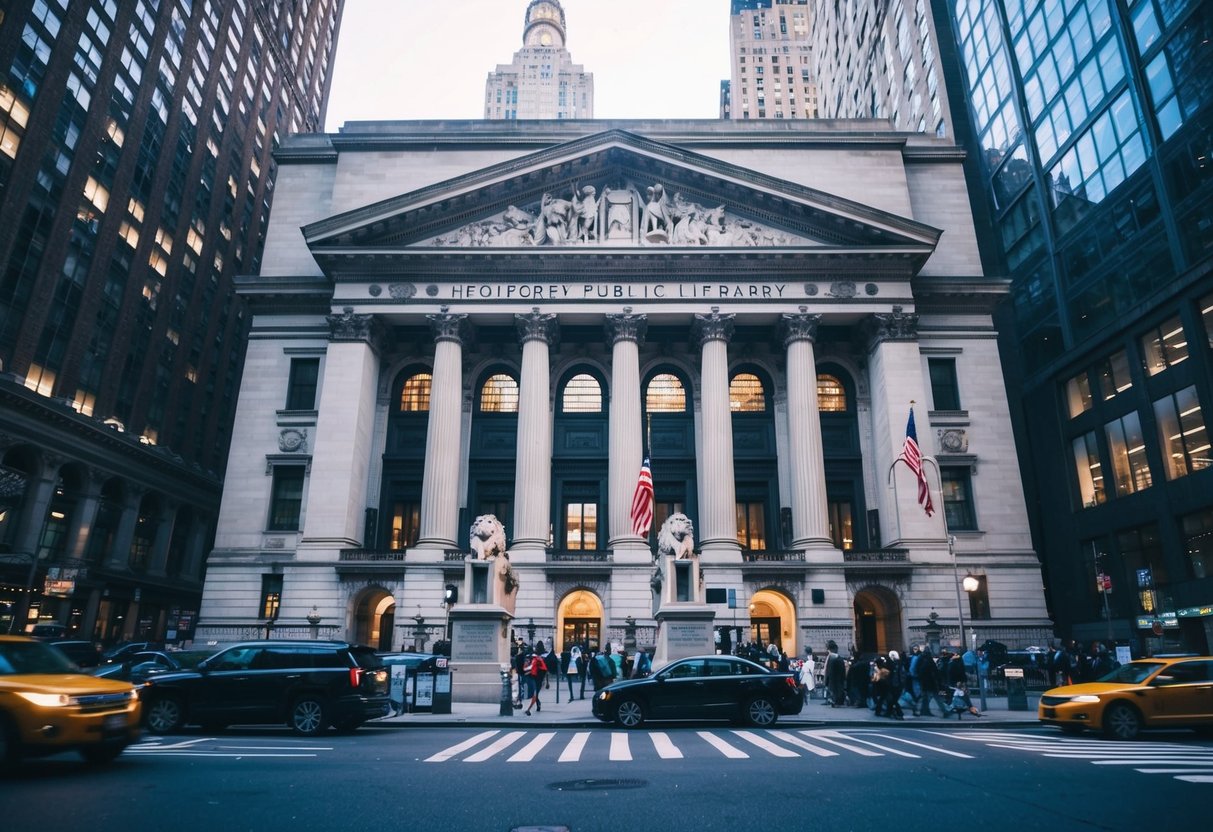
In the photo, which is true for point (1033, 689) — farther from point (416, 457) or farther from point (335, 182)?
point (335, 182)

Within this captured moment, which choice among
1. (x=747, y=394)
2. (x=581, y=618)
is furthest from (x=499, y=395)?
(x=747, y=394)

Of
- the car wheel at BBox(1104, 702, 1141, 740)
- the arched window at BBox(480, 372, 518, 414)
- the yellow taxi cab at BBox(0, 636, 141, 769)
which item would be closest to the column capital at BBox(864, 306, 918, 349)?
the arched window at BBox(480, 372, 518, 414)

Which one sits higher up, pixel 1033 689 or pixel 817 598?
pixel 817 598

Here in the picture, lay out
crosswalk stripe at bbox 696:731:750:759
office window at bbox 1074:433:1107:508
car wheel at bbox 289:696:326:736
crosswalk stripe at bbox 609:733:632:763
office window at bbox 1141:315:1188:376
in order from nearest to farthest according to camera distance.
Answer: crosswalk stripe at bbox 609:733:632:763, crosswalk stripe at bbox 696:731:750:759, car wheel at bbox 289:696:326:736, office window at bbox 1141:315:1188:376, office window at bbox 1074:433:1107:508

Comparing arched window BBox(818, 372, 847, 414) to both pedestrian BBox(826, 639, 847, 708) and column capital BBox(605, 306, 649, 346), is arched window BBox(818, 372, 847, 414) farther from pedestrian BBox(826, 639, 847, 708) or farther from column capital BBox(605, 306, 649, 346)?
pedestrian BBox(826, 639, 847, 708)

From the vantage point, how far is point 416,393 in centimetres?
4256

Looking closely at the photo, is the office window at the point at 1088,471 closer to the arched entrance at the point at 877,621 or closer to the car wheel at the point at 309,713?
the arched entrance at the point at 877,621

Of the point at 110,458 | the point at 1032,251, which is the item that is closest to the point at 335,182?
the point at 110,458

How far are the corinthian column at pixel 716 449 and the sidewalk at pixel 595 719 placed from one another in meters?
13.3

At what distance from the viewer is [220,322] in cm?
6662

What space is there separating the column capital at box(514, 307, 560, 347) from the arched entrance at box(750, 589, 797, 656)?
16.2 m

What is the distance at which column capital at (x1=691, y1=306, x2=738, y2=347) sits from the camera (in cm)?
3866

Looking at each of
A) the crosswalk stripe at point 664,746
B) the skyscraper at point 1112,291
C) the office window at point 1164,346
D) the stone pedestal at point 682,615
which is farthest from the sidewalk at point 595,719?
the office window at point 1164,346

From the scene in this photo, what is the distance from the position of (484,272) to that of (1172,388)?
3116cm
